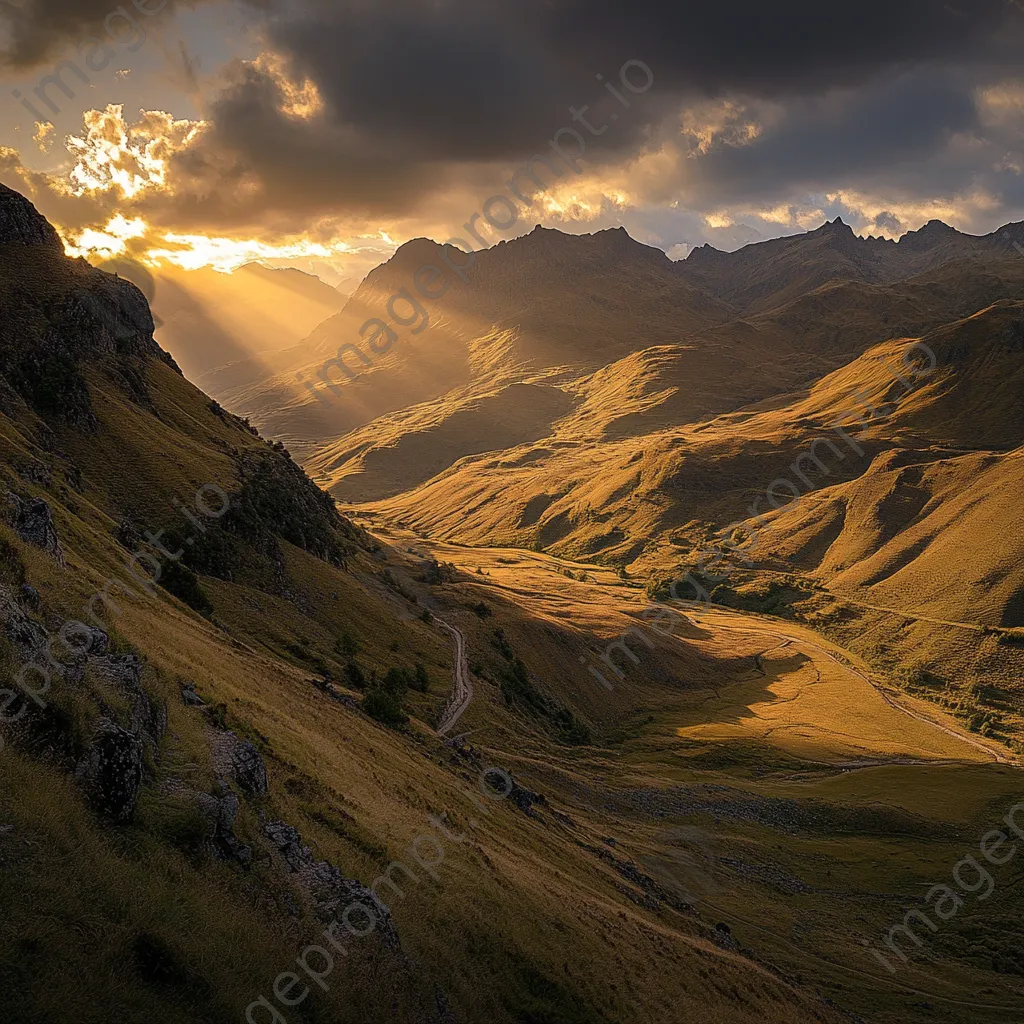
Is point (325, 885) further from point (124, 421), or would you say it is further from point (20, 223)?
point (20, 223)

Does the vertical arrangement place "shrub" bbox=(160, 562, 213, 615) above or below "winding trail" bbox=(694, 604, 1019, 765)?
below

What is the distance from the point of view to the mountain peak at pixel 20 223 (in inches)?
3942

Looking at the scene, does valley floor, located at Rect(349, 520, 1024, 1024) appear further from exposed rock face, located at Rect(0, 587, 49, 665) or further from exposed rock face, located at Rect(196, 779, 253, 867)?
exposed rock face, located at Rect(0, 587, 49, 665)

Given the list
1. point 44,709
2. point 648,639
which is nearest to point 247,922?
point 44,709

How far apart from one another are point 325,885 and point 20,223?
121242mm

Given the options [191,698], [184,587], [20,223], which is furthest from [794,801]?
[20,223]

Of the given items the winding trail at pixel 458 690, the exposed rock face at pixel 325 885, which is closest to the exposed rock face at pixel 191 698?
the exposed rock face at pixel 325 885

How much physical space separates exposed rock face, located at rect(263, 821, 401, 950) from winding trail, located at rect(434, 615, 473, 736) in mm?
52512

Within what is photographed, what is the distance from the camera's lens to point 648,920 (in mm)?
43500

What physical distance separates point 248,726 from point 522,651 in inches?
3682

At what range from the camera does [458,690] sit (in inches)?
3516

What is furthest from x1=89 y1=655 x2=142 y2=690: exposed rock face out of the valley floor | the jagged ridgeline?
the valley floor

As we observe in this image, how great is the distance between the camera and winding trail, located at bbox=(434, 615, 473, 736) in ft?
258

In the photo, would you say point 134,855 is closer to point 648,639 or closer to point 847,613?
point 648,639
